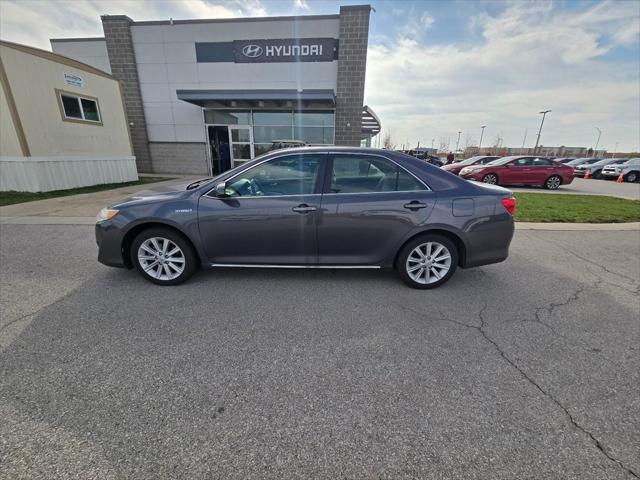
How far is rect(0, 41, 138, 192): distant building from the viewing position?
8477mm

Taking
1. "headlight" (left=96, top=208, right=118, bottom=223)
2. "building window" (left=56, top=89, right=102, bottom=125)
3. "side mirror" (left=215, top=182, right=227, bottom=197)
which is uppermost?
"building window" (left=56, top=89, right=102, bottom=125)

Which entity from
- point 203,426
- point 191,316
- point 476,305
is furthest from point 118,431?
point 476,305

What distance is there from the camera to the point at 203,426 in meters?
1.73

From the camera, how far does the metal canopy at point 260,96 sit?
12.9 metres

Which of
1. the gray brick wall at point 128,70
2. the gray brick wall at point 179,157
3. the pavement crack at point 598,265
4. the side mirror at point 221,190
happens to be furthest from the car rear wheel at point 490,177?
the gray brick wall at point 128,70

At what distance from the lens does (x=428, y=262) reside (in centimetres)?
352

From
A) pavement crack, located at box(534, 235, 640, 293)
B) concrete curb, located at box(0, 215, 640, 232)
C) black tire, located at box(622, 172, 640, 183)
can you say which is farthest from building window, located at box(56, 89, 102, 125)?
black tire, located at box(622, 172, 640, 183)

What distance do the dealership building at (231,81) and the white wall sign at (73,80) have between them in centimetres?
385

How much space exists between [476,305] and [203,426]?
289 cm

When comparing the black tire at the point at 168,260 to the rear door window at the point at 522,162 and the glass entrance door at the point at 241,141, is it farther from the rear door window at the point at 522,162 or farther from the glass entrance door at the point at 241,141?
the rear door window at the point at 522,162

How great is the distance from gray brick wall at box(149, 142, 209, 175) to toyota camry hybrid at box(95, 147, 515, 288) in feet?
44.7

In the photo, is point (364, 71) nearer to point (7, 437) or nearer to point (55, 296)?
point (55, 296)

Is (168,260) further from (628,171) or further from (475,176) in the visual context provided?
(628,171)

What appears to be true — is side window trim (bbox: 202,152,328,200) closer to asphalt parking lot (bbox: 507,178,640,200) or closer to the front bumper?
the front bumper
